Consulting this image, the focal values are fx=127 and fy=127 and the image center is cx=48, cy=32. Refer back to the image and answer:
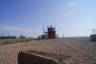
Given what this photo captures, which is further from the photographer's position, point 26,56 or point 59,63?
point 26,56

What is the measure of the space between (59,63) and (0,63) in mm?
6041

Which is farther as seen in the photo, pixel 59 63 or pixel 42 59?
pixel 42 59

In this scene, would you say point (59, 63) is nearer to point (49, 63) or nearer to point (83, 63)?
point (49, 63)

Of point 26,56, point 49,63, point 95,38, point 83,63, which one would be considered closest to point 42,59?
point 49,63

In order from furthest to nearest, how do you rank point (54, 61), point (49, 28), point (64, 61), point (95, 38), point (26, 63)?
point (49, 28) → point (95, 38) → point (26, 63) → point (64, 61) → point (54, 61)

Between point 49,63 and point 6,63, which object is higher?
point 49,63

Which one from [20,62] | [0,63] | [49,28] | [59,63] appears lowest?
[0,63]

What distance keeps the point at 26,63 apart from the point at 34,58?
835 millimetres

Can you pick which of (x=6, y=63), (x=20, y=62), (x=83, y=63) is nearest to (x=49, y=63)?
(x=20, y=62)

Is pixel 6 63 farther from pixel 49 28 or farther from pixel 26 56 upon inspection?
pixel 49 28

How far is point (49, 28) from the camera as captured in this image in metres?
66.6

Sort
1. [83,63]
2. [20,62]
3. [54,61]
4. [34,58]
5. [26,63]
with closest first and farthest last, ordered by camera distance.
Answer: [54,61]
[34,58]
[26,63]
[20,62]
[83,63]

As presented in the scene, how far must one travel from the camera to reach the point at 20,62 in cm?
629

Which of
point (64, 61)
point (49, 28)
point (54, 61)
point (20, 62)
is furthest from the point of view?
point (49, 28)
